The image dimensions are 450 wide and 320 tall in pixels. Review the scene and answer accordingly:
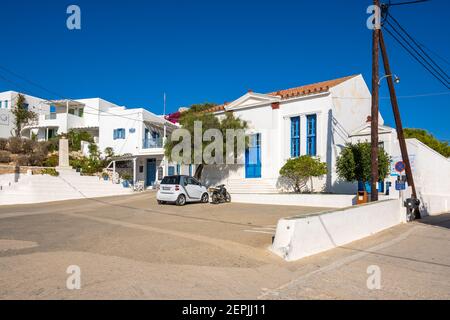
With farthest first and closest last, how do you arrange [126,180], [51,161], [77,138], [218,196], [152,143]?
1. [77,138]
2. [152,143]
3. [51,161]
4. [126,180]
5. [218,196]

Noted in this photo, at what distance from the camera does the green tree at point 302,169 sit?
19.9m

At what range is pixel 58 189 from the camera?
73.0 ft

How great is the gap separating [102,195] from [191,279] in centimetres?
2110

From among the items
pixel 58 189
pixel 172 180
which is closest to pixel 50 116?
pixel 58 189

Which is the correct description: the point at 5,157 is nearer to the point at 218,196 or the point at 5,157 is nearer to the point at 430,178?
the point at 218,196

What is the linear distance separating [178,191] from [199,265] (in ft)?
38.2

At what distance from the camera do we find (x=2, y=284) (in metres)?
4.96

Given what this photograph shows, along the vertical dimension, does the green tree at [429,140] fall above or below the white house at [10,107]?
below

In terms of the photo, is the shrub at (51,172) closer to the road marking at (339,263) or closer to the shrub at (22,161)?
the shrub at (22,161)

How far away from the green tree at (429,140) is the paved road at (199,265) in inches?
1033

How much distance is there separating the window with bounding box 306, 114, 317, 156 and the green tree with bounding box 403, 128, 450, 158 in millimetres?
15211

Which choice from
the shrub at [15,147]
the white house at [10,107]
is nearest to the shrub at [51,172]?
the shrub at [15,147]
